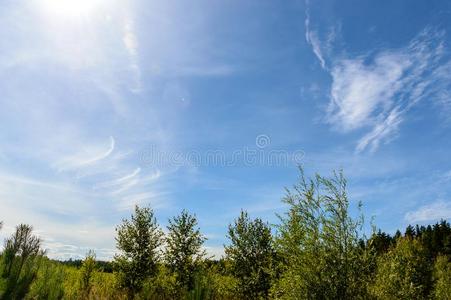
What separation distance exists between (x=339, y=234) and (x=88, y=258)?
22840mm

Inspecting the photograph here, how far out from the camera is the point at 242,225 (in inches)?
1181

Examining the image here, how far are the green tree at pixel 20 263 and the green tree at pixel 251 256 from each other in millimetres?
18376

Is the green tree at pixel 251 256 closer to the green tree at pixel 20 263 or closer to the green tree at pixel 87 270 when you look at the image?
the green tree at pixel 87 270

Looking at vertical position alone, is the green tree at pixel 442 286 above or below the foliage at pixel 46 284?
above

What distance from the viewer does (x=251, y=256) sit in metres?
28.3

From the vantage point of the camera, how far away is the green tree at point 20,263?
28.9ft

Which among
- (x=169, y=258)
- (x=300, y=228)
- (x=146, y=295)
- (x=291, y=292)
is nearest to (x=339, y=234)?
(x=300, y=228)

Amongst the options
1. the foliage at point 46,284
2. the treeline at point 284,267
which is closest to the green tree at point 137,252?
the treeline at point 284,267

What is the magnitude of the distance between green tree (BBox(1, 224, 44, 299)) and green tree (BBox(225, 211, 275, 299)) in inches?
723

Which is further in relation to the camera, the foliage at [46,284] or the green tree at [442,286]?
the green tree at [442,286]

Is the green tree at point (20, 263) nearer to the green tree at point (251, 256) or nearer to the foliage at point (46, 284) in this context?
the foliage at point (46, 284)

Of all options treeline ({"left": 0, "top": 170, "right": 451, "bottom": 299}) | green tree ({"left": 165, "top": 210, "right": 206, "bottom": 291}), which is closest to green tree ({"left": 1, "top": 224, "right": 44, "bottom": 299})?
treeline ({"left": 0, "top": 170, "right": 451, "bottom": 299})

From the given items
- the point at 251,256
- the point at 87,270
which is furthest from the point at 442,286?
the point at 87,270

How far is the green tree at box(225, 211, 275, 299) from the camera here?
26.5 m
